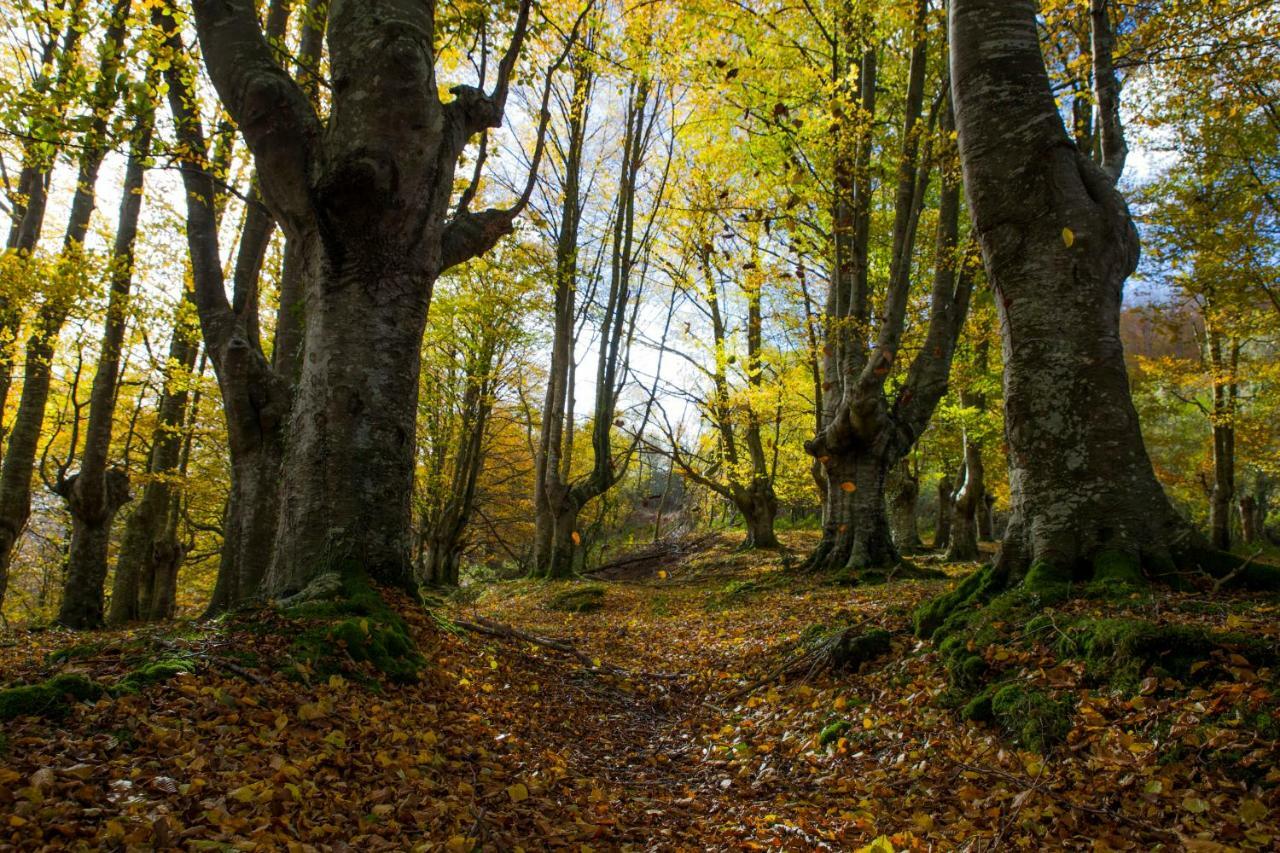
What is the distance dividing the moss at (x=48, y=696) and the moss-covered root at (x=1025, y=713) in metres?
3.99

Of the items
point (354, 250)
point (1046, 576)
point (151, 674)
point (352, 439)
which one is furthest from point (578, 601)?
point (151, 674)

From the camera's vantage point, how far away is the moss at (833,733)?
12.2 feet

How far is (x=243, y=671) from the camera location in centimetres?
304

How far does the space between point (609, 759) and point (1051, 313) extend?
3.92 metres

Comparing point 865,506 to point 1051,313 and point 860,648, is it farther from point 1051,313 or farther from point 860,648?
point 1051,313

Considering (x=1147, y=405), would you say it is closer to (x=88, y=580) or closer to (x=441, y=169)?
(x=441, y=169)

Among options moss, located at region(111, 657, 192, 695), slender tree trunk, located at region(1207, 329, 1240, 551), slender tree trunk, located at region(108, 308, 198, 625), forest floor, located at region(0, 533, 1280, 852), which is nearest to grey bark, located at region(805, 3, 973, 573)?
forest floor, located at region(0, 533, 1280, 852)

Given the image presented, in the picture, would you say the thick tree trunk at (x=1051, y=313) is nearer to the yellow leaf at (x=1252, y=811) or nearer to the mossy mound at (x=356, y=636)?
the yellow leaf at (x=1252, y=811)

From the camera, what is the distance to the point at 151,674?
2830 mm

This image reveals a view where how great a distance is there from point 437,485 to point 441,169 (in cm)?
1789

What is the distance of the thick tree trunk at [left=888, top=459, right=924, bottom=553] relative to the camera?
1680 centimetres

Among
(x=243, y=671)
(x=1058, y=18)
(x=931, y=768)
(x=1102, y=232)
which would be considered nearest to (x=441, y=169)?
(x=243, y=671)

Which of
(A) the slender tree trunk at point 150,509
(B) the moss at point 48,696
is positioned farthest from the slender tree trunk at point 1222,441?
(A) the slender tree trunk at point 150,509

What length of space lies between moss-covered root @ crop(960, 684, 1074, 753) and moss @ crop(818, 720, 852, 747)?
2.38 feet
